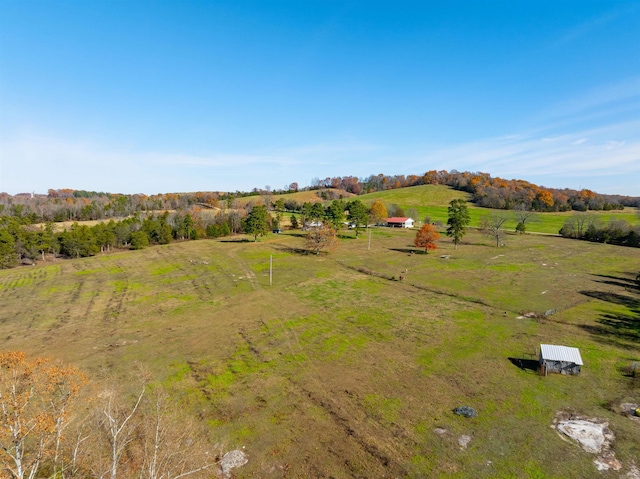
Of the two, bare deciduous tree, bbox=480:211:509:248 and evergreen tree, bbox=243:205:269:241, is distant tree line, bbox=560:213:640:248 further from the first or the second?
evergreen tree, bbox=243:205:269:241

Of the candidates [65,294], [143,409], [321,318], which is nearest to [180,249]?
[65,294]

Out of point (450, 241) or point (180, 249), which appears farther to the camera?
point (450, 241)

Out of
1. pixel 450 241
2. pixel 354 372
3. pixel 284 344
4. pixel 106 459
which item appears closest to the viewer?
pixel 106 459

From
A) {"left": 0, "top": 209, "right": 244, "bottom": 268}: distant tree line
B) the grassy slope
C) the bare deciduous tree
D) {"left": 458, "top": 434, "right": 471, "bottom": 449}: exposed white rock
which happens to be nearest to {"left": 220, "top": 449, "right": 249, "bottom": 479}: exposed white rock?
{"left": 458, "top": 434, "right": 471, "bottom": 449}: exposed white rock

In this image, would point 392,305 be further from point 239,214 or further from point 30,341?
point 239,214

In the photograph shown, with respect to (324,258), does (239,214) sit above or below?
above

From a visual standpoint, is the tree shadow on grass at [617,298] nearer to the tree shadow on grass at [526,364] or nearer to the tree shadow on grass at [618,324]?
the tree shadow on grass at [618,324]

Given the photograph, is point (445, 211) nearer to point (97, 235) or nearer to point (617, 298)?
point (617, 298)
